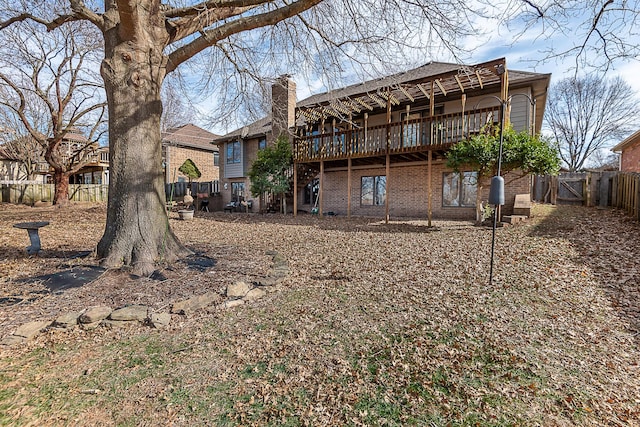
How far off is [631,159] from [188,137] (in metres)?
29.3

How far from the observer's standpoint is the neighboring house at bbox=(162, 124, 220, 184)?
2466cm

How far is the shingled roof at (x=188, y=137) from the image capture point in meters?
24.3

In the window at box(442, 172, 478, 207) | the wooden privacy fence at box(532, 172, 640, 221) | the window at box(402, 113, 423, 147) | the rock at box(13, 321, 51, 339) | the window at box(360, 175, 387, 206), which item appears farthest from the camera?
the window at box(360, 175, 387, 206)

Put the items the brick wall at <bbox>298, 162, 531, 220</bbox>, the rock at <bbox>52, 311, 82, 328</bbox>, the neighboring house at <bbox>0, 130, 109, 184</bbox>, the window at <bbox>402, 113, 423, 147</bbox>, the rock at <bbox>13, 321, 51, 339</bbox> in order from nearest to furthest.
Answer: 1. the rock at <bbox>13, 321, 51, 339</bbox>
2. the rock at <bbox>52, 311, 82, 328</bbox>
3. the window at <bbox>402, 113, 423, 147</bbox>
4. the brick wall at <bbox>298, 162, 531, 220</bbox>
5. the neighboring house at <bbox>0, 130, 109, 184</bbox>

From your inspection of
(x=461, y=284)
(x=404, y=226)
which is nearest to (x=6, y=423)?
(x=461, y=284)

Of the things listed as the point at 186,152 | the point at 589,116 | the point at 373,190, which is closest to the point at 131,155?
the point at 373,190

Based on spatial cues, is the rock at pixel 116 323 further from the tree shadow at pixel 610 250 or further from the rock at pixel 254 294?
the tree shadow at pixel 610 250

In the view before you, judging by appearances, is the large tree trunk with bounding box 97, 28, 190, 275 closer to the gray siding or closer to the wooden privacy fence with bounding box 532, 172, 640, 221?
the wooden privacy fence with bounding box 532, 172, 640, 221

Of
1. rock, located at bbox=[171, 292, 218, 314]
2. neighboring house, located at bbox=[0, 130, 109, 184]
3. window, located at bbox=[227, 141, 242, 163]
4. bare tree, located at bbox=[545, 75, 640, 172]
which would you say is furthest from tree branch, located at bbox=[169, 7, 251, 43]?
bare tree, located at bbox=[545, 75, 640, 172]

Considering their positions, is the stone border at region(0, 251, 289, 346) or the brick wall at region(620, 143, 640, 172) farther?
the brick wall at region(620, 143, 640, 172)

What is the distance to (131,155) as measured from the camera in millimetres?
5227

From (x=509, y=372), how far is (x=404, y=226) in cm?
776

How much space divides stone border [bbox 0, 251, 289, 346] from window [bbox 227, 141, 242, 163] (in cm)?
1711

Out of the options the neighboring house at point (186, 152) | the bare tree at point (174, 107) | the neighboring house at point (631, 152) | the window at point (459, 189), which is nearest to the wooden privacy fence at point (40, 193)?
the neighboring house at point (186, 152)
